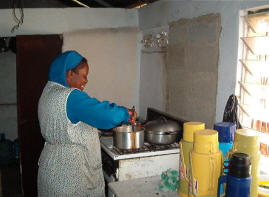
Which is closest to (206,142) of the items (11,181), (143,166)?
(143,166)

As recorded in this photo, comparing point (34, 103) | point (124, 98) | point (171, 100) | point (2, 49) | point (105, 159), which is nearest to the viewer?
point (105, 159)

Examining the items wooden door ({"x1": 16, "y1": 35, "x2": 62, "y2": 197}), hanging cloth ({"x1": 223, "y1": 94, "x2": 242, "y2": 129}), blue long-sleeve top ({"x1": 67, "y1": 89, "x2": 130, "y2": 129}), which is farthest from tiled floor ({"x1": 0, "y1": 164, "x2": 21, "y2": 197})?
hanging cloth ({"x1": 223, "y1": 94, "x2": 242, "y2": 129})

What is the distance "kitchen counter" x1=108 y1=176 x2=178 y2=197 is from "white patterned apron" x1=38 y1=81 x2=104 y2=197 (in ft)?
0.79

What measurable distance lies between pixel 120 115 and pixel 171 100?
3.58 feet

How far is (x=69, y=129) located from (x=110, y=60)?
1.75 m

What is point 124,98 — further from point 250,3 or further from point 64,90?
point 250,3

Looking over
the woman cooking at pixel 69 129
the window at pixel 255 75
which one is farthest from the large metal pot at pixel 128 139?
the window at pixel 255 75

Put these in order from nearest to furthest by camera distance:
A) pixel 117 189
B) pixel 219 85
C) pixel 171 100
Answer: pixel 117 189
pixel 219 85
pixel 171 100

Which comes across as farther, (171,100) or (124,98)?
(124,98)

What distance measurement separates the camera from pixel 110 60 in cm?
325

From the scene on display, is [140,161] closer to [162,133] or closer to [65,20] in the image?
[162,133]

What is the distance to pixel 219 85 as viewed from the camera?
6.33 ft

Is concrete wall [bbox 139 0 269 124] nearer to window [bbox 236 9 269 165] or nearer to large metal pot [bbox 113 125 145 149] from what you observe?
window [bbox 236 9 269 165]

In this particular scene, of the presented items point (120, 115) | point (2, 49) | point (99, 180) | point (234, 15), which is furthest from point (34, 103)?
point (234, 15)
